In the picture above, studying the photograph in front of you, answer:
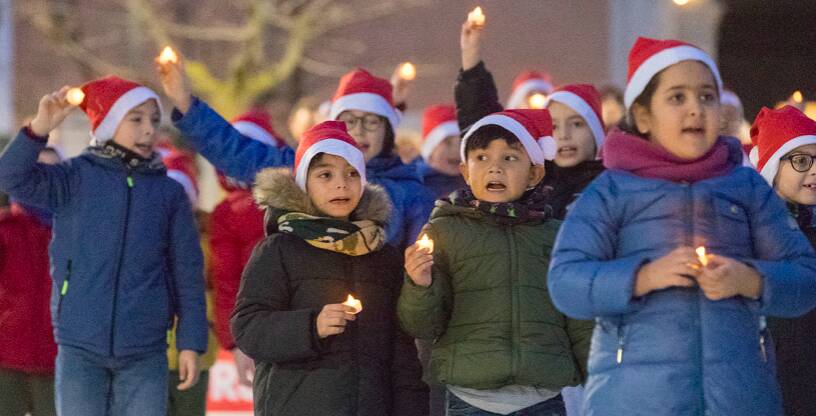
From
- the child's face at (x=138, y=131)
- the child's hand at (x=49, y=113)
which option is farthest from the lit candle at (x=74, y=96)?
the child's face at (x=138, y=131)

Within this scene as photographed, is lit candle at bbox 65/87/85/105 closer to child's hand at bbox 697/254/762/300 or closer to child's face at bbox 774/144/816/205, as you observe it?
child's face at bbox 774/144/816/205

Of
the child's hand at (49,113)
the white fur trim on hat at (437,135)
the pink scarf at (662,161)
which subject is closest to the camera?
the pink scarf at (662,161)

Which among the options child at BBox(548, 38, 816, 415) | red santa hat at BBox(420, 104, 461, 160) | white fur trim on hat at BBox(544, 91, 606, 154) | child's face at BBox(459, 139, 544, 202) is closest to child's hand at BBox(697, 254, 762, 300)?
child at BBox(548, 38, 816, 415)

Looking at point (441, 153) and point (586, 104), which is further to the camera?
point (441, 153)

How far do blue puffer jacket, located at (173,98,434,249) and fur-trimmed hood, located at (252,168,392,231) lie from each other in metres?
0.93

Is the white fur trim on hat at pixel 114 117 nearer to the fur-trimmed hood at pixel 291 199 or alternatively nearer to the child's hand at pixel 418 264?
the fur-trimmed hood at pixel 291 199

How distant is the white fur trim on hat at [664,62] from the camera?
A: 5.05 meters

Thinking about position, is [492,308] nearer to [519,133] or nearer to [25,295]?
[519,133]

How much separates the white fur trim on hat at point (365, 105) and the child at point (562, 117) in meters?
0.61

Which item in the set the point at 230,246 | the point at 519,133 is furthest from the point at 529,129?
the point at 230,246

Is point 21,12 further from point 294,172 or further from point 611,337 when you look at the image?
point 611,337

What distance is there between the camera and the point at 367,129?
785cm

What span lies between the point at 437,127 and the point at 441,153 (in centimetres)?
31

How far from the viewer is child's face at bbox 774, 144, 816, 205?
676 centimetres
